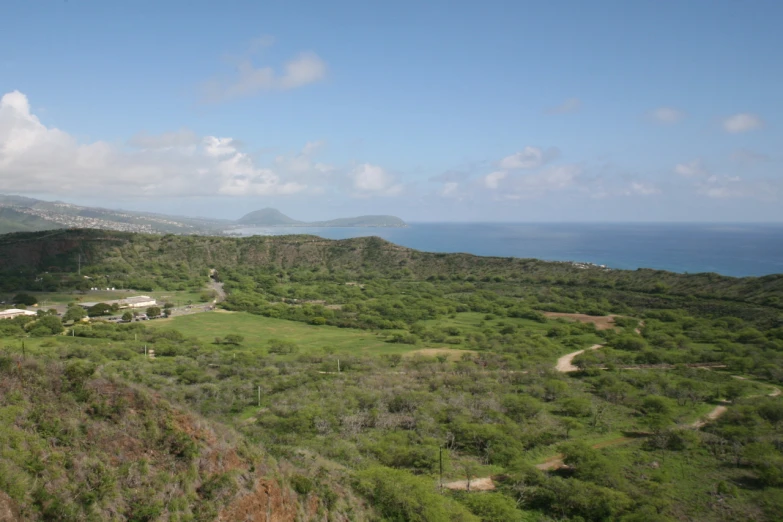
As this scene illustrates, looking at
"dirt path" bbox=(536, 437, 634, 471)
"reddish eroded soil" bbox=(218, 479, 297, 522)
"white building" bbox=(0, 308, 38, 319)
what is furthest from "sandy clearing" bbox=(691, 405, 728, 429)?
"white building" bbox=(0, 308, 38, 319)

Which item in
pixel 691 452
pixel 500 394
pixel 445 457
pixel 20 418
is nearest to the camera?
pixel 20 418

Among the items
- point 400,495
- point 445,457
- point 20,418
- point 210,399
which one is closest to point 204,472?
point 20,418

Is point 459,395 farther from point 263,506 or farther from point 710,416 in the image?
point 263,506

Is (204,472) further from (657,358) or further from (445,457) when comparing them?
(657,358)

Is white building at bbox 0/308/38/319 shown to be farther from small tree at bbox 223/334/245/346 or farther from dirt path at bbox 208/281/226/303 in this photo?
small tree at bbox 223/334/245/346

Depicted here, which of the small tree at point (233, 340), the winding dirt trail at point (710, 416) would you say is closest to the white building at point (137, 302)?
the small tree at point (233, 340)

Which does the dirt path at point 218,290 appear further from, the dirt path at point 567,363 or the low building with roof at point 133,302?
the dirt path at point 567,363

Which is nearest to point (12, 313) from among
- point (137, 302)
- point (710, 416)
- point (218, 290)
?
point (137, 302)
